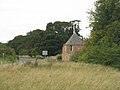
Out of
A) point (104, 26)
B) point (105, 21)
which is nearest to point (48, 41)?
point (104, 26)

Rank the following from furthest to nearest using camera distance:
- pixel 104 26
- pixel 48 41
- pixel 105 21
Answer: pixel 48 41 < pixel 104 26 < pixel 105 21

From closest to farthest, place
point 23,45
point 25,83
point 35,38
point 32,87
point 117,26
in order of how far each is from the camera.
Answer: point 32,87
point 25,83
point 117,26
point 35,38
point 23,45

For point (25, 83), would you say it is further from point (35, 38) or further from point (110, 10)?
point (35, 38)

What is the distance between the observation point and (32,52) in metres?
106

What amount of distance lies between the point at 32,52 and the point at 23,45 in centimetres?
1773

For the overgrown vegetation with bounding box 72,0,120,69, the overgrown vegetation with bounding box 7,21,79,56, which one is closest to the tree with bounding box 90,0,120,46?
the overgrown vegetation with bounding box 72,0,120,69

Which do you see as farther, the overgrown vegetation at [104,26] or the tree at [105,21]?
the tree at [105,21]

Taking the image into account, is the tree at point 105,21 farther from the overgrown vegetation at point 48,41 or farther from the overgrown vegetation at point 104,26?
the overgrown vegetation at point 48,41

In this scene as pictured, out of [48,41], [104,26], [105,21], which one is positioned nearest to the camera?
[105,21]

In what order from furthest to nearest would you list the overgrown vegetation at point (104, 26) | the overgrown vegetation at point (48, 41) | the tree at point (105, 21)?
the overgrown vegetation at point (48, 41)
the tree at point (105, 21)
the overgrown vegetation at point (104, 26)

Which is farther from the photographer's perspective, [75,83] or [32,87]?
[75,83]

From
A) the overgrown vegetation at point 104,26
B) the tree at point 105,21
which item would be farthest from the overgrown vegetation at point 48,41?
the tree at point 105,21

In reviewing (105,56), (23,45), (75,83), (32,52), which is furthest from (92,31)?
(23,45)

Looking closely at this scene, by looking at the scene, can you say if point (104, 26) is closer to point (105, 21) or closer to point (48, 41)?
point (105, 21)
